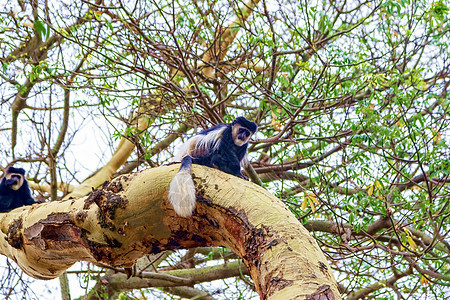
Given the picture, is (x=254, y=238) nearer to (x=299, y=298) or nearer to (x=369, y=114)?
(x=299, y=298)

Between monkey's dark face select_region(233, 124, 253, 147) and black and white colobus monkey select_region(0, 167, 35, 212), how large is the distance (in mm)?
1942

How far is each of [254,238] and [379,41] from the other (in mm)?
2764

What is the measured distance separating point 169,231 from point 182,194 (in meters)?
0.22

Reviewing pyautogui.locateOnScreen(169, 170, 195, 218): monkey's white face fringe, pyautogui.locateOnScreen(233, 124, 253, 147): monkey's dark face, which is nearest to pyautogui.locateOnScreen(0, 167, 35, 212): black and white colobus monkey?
pyautogui.locateOnScreen(233, 124, 253, 147): monkey's dark face

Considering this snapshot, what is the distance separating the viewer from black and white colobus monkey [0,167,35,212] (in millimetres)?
3740

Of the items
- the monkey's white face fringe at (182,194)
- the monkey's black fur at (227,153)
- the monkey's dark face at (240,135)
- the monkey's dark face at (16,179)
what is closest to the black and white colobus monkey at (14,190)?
the monkey's dark face at (16,179)

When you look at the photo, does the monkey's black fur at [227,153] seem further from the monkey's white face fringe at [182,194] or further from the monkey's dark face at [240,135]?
the monkey's white face fringe at [182,194]

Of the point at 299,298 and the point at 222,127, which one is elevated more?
the point at 222,127

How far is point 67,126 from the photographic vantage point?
4371mm

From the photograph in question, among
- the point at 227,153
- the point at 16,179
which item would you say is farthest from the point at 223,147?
the point at 16,179

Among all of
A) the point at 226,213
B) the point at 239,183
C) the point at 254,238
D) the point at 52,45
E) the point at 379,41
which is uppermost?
the point at 52,45

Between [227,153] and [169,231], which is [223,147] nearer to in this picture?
[227,153]

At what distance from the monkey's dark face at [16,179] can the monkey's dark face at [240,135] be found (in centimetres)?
195

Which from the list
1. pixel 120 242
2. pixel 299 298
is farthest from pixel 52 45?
pixel 299 298
